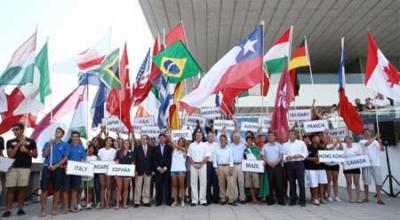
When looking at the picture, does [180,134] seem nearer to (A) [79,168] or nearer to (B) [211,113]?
(B) [211,113]

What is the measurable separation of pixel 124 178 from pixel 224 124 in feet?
10.1

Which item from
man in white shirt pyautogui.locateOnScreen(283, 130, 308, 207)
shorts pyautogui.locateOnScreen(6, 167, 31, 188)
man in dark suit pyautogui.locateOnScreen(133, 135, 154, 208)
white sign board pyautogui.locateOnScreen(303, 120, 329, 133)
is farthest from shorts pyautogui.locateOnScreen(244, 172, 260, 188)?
shorts pyautogui.locateOnScreen(6, 167, 31, 188)

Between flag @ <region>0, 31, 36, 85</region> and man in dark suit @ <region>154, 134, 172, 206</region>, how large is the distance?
3.68 m

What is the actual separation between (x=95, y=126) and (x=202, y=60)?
706 inches

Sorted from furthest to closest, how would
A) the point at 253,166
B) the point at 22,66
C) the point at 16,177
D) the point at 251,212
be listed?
the point at 253,166, the point at 22,66, the point at 16,177, the point at 251,212

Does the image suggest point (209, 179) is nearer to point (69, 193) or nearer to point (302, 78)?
point (69, 193)

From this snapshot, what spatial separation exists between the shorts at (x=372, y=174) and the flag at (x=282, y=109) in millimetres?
2433

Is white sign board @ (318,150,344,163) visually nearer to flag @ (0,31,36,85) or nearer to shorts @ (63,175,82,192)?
shorts @ (63,175,82,192)

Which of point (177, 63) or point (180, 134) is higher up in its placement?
point (177, 63)

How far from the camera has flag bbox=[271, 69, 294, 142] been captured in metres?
9.64

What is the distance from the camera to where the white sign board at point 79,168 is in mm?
8961

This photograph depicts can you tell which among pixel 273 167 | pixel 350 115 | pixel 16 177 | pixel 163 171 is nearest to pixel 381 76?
pixel 350 115

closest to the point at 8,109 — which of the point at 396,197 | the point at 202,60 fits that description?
the point at 396,197

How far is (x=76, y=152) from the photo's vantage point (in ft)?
30.7
